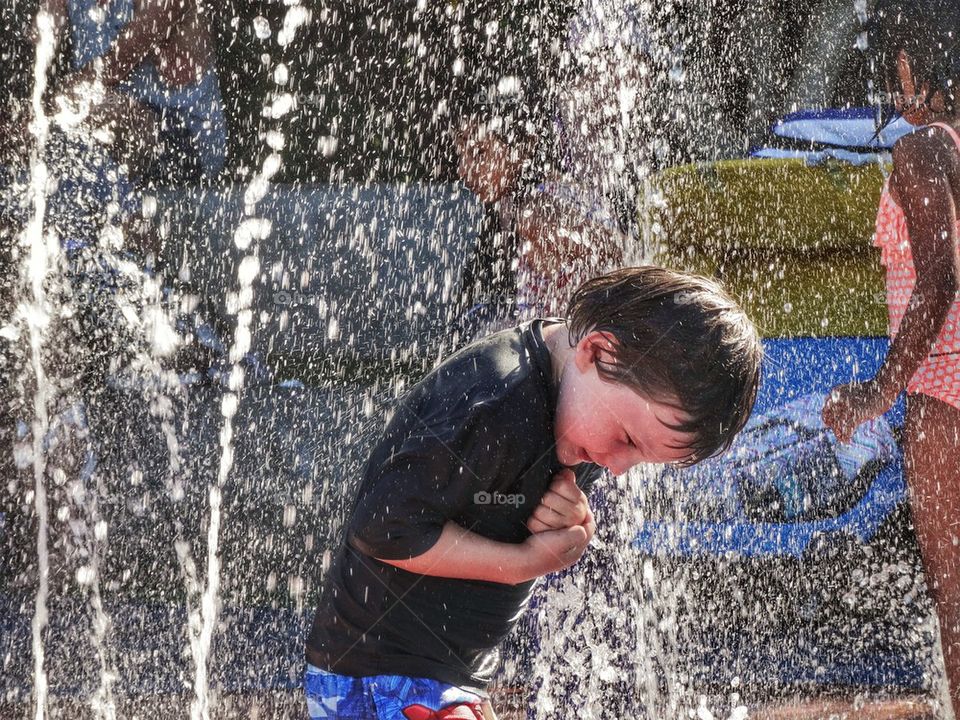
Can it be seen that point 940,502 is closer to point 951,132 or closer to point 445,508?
point 951,132

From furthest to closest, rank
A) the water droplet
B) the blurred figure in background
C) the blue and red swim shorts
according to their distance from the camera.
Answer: the water droplet < the blurred figure in background < the blue and red swim shorts

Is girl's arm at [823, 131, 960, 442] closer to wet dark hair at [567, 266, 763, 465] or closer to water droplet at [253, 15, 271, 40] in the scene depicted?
wet dark hair at [567, 266, 763, 465]

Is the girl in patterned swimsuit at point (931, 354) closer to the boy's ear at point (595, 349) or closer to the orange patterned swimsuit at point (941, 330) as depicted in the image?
the orange patterned swimsuit at point (941, 330)

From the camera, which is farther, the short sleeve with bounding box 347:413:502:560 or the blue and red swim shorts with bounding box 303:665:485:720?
the blue and red swim shorts with bounding box 303:665:485:720

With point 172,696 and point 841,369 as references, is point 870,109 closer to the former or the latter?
point 841,369

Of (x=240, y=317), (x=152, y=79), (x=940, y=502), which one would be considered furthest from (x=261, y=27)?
(x=940, y=502)

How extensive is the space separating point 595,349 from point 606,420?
3.7 inches

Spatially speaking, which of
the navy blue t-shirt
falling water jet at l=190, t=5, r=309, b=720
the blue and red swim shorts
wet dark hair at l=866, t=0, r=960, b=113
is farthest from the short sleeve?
falling water jet at l=190, t=5, r=309, b=720

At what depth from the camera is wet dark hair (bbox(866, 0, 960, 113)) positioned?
9.05ft

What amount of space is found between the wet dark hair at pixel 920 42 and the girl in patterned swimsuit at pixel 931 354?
0.17ft

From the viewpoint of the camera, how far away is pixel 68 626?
10.5 ft

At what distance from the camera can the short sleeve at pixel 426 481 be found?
1.16 metres

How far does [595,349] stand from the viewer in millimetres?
1234

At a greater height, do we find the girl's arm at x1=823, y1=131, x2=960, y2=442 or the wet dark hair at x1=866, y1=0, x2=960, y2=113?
the wet dark hair at x1=866, y1=0, x2=960, y2=113
